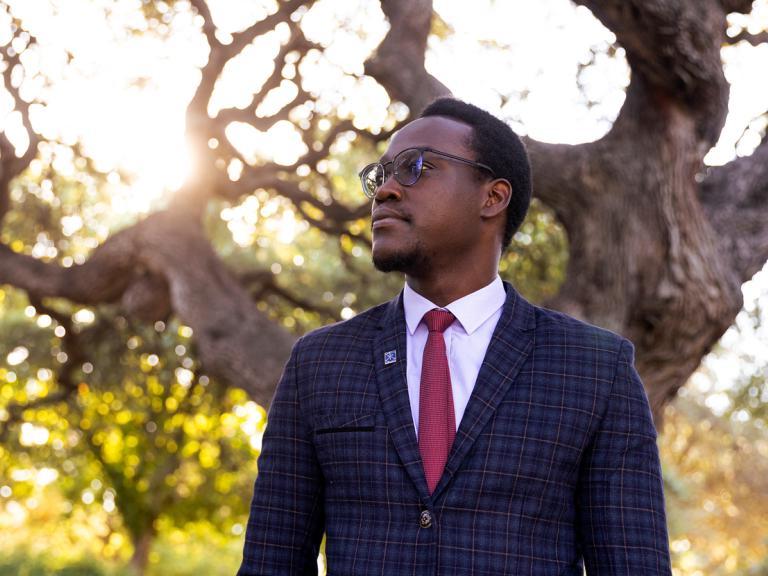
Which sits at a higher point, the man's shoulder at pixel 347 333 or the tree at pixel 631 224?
the tree at pixel 631 224

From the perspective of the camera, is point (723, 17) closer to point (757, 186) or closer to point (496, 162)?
point (757, 186)

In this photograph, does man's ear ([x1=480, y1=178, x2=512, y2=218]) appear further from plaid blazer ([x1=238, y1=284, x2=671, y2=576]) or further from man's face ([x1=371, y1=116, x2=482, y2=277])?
plaid blazer ([x1=238, y1=284, x2=671, y2=576])

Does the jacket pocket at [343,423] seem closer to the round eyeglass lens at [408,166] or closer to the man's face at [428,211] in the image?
the man's face at [428,211]

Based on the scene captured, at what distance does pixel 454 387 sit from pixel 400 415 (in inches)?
6.7

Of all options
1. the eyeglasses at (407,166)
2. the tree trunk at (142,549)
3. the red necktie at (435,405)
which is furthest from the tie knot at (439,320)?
the tree trunk at (142,549)

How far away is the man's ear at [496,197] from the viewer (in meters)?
3.10

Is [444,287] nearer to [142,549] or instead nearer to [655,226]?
[655,226]

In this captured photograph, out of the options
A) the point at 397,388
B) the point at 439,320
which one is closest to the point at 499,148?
the point at 439,320

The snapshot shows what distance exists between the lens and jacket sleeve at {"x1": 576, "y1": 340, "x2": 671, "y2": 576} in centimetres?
261

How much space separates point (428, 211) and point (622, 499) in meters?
0.93

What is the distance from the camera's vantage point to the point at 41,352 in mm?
13750

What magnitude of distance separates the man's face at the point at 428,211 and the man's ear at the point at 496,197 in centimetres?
4

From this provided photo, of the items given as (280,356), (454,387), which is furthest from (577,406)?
(280,356)

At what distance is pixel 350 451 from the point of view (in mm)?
2727
